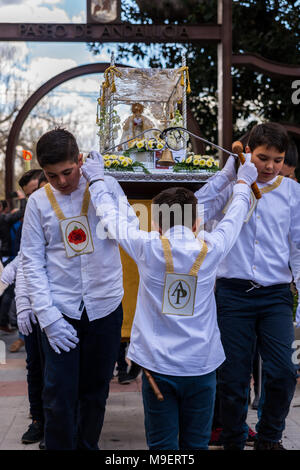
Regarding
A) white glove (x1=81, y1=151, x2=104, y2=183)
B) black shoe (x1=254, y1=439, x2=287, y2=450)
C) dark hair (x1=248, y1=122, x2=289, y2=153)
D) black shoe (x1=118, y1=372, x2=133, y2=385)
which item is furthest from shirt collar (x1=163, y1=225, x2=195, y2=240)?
black shoe (x1=118, y1=372, x2=133, y2=385)

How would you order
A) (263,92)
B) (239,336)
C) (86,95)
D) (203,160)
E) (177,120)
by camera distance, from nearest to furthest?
(239,336)
(203,160)
(177,120)
(263,92)
(86,95)

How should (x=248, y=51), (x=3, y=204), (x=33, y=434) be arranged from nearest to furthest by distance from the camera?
1. (x=33, y=434)
2. (x=3, y=204)
3. (x=248, y=51)

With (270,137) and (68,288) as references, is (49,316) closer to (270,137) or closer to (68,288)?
(68,288)

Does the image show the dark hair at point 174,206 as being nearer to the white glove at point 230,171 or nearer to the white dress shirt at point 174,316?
the white dress shirt at point 174,316

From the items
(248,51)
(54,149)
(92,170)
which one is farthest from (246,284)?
(248,51)

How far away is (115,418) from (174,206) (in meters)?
2.37

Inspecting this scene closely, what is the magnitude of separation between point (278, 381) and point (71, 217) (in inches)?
52.5

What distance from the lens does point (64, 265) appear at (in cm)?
293

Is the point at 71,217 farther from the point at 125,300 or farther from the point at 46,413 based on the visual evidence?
the point at 125,300

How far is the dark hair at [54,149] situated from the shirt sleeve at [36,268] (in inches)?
9.9

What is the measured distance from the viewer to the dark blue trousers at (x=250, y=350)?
314cm

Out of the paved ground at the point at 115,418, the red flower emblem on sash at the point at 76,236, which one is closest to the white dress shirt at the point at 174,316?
the red flower emblem on sash at the point at 76,236

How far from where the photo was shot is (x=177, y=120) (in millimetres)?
4844
